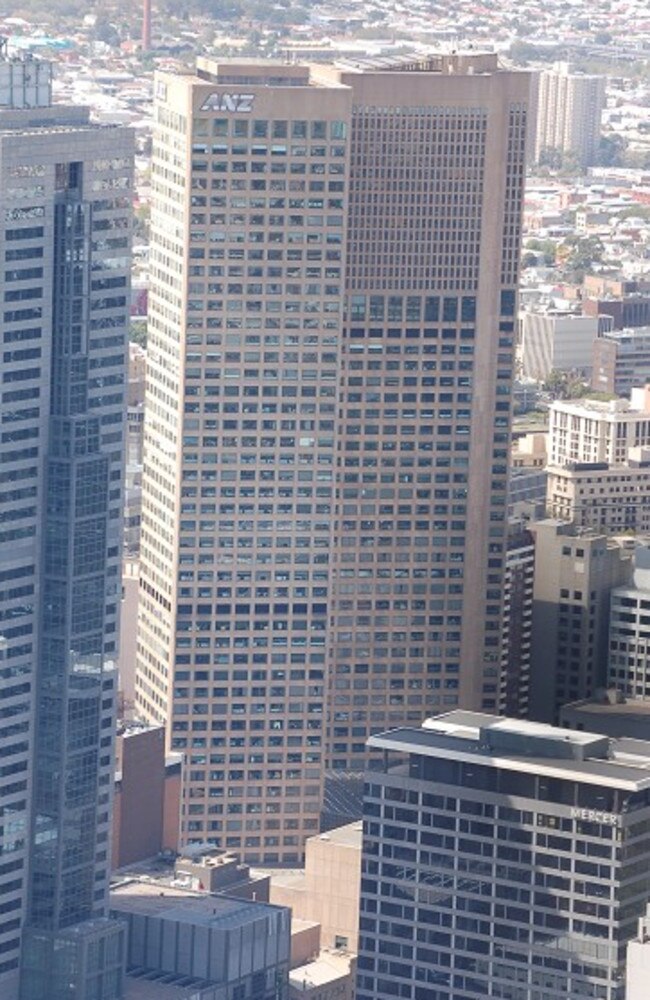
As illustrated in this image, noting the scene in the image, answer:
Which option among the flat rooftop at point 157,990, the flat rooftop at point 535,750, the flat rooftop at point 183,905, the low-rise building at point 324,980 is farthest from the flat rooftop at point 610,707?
the flat rooftop at point 157,990

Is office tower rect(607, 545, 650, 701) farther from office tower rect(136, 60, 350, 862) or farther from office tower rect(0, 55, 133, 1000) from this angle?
office tower rect(0, 55, 133, 1000)

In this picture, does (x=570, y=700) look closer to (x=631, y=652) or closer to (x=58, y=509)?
(x=631, y=652)

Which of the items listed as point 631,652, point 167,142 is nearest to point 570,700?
point 631,652

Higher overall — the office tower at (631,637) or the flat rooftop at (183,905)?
the office tower at (631,637)

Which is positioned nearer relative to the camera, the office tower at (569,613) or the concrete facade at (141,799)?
the concrete facade at (141,799)

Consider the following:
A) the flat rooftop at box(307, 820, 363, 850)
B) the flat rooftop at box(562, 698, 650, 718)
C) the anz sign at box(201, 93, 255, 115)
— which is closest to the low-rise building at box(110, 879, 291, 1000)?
the flat rooftop at box(307, 820, 363, 850)

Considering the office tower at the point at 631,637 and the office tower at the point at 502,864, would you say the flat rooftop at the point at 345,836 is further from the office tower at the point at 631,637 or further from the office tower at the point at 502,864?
the office tower at the point at 502,864

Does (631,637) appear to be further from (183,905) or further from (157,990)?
(157,990)
